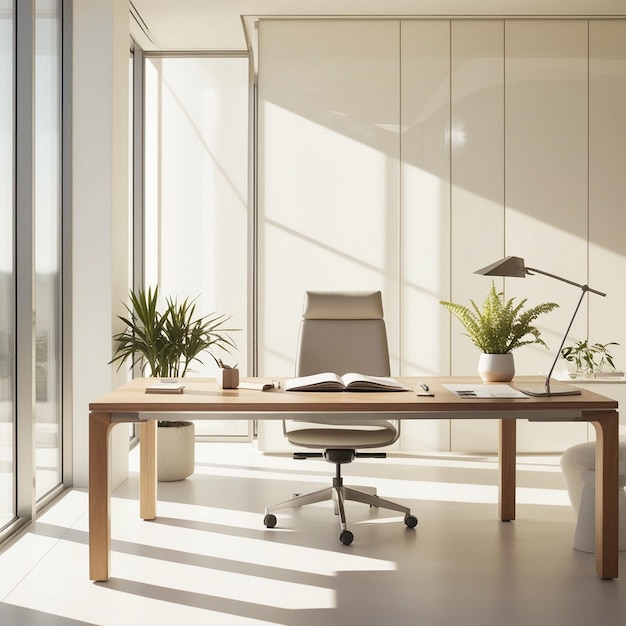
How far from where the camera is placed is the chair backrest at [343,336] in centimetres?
406

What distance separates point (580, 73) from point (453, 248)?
1.48 meters

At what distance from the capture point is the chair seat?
11.8 ft

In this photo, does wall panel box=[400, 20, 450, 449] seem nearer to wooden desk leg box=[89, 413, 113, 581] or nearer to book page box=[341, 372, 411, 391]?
book page box=[341, 372, 411, 391]

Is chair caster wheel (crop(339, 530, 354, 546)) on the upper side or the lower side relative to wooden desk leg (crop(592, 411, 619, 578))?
lower

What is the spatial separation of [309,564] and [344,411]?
0.77m

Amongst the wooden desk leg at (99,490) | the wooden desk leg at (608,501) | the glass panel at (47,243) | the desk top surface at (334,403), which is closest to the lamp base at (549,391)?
the desk top surface at (334,403)

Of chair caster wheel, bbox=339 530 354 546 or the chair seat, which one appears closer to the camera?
chair caster wheel, bbox=339 530 354 546

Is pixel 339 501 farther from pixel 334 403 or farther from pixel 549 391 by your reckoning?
pixel 549 391

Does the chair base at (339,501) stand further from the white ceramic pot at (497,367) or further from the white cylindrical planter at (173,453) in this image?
the white cylindrical planter at (173,453)

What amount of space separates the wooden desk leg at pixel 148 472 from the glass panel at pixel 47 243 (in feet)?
1.95

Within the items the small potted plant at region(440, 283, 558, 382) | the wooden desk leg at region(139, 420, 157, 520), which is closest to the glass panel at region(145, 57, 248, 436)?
the wooden desk leg at region(139, 420, 157, 520)

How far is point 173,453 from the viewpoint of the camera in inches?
184

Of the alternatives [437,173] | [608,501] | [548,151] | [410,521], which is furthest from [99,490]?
[548,151]

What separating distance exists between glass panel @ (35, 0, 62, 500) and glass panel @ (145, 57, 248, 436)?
170 centimetres
